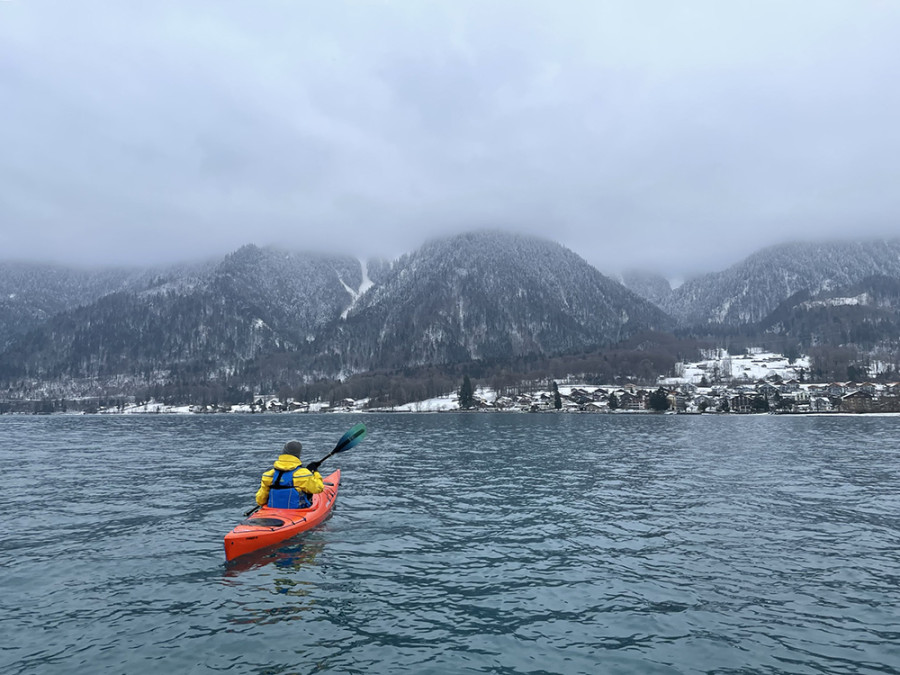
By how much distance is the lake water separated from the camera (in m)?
12.3

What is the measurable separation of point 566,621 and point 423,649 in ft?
13.5

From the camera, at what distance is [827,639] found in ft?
42.3

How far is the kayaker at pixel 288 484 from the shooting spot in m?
22.7

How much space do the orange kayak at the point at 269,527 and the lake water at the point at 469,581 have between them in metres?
0.69

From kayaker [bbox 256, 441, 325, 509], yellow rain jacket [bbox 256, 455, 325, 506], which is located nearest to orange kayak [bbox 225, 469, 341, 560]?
kayaker [bbox 256, 441, 325, 509]

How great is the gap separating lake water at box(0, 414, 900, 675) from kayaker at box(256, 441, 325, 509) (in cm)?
212

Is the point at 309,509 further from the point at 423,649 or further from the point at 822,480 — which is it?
the point at 822,480

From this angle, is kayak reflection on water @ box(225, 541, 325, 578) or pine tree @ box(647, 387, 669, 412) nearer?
kayak reflection on water @ box(225, 541, 325, 578)

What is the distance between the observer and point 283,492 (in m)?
22.8

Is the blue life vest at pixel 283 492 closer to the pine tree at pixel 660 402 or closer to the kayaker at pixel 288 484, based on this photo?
the kayaker at pixel 288 484

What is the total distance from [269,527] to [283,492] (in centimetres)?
217

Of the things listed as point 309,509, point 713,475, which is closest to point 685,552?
point 309,509

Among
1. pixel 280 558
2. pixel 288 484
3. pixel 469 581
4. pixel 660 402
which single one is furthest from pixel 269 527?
pixel 660 402

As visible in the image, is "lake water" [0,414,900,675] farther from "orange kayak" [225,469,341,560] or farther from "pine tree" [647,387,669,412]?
"pine tree" [647,387,669,412]
